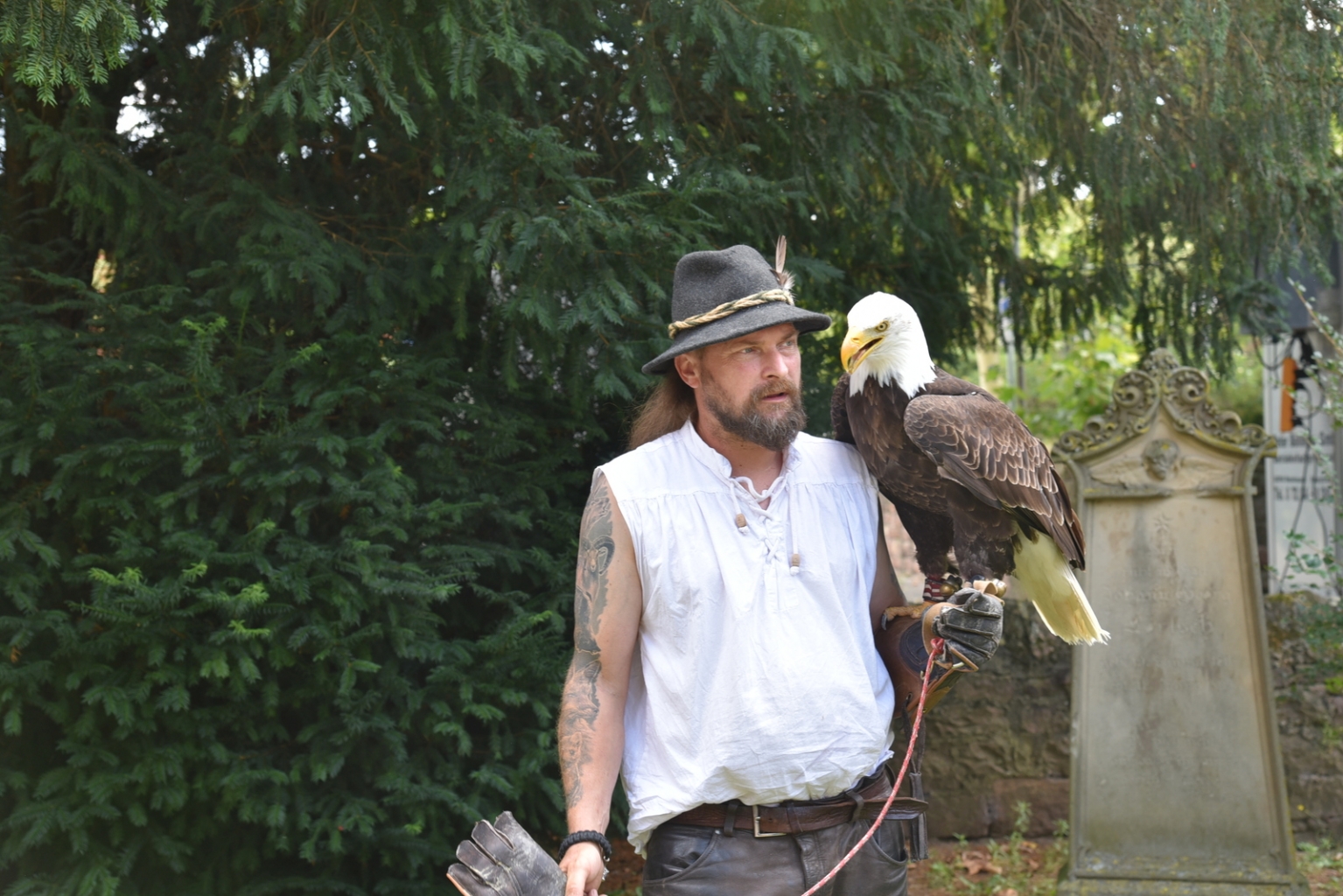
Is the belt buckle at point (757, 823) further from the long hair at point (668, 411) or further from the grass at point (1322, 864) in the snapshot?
the grass at point (1322, 864)

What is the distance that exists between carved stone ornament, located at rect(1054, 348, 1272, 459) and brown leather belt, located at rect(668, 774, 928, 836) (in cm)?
327

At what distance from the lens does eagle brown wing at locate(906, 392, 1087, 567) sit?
250 cm

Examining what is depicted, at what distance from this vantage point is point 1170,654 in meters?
4.95

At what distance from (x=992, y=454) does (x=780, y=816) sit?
0.97 m

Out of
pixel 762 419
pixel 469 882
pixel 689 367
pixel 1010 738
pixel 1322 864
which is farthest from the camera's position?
pixel 1010 738

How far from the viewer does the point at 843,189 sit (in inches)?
178

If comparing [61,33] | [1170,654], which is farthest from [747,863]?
[1170,654]

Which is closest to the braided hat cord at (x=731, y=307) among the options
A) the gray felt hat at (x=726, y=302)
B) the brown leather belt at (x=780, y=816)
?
the gray felt hat at (x=726, y=302)

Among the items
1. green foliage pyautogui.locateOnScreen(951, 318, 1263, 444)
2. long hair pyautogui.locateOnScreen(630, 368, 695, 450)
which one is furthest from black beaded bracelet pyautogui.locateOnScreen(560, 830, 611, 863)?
green foliage pyautogui.locateOnScreen(951, 318, 1263, 444)

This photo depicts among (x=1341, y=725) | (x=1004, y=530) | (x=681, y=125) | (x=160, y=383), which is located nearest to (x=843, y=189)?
(x=681, y=125)

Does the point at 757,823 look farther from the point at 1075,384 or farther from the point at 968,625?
the point at 1075,384

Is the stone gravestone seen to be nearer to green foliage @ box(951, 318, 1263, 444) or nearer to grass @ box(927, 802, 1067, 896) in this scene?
grass @ box(927, 802, 1067, 896)

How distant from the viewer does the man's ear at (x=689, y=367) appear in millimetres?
2393

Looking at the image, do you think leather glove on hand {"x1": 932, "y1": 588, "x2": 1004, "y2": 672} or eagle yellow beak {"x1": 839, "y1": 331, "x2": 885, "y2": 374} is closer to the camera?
leather glove on hand {"x1": 932, "y1": 588, "x2": 1004, "y2": 672}
